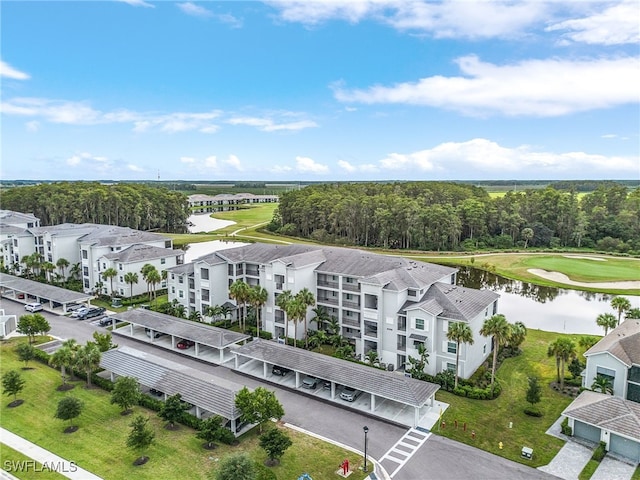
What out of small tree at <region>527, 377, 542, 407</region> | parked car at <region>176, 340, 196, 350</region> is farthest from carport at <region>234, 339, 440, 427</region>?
parked car at <region>176, 340, 196, 350</region>

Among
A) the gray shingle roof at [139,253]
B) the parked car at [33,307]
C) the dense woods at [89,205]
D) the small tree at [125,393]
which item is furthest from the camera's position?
the dense woods at [89,205]

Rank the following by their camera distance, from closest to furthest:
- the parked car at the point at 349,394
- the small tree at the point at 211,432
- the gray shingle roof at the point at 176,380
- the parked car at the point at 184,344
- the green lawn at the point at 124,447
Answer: the green lawn at the point at 124,447 < the small tree at the point at 211,432 < the gray shingle roof at the point at 176,380 < the parked car at the point at 349,394 < the parked car at the point at 184,344

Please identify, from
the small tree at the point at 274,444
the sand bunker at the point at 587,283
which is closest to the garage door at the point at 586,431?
the small tree at the point at 274,444

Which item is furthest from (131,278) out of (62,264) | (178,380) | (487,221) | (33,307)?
(487,221)

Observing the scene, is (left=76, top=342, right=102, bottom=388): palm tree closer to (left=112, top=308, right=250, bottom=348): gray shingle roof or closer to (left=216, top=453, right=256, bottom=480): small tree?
(left=112, top=308, right=250, bottom=348): gray shingle roof

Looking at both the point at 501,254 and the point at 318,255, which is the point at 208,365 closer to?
the point at 318,255

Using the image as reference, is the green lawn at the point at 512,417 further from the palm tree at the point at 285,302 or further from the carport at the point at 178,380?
the palm tree at the point at 285,302

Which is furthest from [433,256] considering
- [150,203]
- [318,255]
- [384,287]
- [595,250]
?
[150,203]

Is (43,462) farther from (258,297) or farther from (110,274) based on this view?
(110,274)

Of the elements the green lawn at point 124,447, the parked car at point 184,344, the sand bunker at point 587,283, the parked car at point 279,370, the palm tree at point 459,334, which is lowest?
the green lawn at point 124,447
